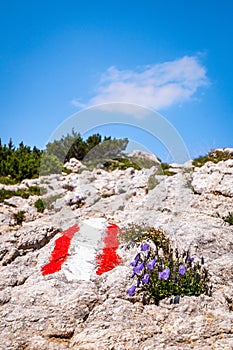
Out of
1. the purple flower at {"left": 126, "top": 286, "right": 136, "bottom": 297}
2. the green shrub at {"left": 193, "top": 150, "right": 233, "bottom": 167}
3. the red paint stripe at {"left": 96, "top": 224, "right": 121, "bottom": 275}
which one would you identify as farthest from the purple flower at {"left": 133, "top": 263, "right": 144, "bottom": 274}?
the green shrub at {"left": 193, "top": 150, "right": 233, "bottom": 167}

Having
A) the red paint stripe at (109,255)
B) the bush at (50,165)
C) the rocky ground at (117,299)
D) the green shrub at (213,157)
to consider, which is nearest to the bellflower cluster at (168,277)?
the rocky ground at (117,299)

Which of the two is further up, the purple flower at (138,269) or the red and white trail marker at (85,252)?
the red and white trail marker at (85,252)

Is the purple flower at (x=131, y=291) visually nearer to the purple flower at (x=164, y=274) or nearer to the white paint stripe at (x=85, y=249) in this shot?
the purple flower at (x=164, y=274)

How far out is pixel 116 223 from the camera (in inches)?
399

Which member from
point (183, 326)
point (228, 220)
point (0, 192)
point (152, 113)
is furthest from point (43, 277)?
point (0, 192)

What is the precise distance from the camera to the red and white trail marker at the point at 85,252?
23.7 ft

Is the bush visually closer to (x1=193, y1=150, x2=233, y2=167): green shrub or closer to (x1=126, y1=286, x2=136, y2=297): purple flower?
(x1=193, y1=150, x2=233, y2=167): green shrub

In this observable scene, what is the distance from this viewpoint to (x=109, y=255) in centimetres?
780

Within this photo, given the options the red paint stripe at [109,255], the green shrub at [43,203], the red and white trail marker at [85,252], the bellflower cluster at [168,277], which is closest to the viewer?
the bellflower cluster at [168,277]

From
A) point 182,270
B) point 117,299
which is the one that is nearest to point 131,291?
point 117,299

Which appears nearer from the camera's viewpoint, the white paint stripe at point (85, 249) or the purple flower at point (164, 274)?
the purple flower at point (164, 274)

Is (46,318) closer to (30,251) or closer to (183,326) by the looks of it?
(183,326)

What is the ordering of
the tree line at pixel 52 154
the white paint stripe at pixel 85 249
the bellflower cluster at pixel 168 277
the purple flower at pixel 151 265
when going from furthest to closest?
the tree line at pixel 52 154, the white paint stripe at pixel 85 249, the purple flower at pixel 151 265, the bellflower cluster at pixel 168 277

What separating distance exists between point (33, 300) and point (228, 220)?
5.22 metres
